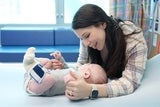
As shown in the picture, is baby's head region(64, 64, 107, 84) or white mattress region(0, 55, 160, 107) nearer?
white mattress region(0, 55, 160, 107)

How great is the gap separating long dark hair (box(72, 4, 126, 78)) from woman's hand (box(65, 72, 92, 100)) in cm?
31

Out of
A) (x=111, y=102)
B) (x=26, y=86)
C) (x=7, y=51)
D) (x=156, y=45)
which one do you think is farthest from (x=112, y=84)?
(x=7, y=51)

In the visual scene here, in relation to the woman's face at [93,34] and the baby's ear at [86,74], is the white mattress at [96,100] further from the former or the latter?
the woman's face at [93,34]

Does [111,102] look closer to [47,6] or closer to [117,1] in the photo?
[117,1]

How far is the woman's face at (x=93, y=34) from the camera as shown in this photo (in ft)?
4.58

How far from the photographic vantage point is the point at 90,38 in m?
1.41

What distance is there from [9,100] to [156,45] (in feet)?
7.17

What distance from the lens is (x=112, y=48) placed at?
1.53m

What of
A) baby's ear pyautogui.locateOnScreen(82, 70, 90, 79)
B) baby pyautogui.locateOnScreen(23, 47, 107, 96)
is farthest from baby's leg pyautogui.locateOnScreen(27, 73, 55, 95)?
baby's ear pyautogui.locateOnScreen(82, 70, 90, 79)

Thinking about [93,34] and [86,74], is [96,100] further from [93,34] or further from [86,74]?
[93,34]

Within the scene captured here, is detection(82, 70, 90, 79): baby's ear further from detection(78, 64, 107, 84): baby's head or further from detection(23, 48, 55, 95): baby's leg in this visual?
detection(23, 48, 55, 95): baby's leg

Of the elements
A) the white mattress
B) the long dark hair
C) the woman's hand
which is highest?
the long dark hair

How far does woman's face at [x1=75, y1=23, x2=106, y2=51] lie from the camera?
1.40 meters

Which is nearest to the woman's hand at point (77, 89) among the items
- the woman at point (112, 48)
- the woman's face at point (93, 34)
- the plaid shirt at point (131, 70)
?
the woman at point (112, 48)
